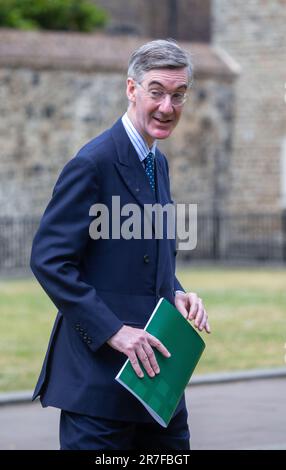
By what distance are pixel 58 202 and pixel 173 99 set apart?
1.67 feet

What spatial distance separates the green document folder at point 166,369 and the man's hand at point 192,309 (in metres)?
0.12

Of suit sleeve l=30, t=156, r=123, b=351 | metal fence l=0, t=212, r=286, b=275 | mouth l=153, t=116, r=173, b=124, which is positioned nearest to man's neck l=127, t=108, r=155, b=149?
mouth l=153, t=116, r=173, b=124

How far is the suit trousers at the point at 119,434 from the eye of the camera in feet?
13.6

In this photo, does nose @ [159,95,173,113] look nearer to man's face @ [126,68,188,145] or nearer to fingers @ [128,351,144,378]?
man's face @ [126,68,188,145]

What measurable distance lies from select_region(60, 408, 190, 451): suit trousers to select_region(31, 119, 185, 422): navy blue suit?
37mm

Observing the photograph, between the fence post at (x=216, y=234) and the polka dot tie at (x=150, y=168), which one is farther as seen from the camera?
A: the fence post at (x=216, y=234)

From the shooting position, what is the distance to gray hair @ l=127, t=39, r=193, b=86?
13.6ft

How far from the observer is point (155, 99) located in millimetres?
4188

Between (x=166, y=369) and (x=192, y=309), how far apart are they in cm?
35

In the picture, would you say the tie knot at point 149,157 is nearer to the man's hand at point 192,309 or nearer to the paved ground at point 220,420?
the man's hand at point 192,309

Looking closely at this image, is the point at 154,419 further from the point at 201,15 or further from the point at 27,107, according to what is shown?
the point at 201,15

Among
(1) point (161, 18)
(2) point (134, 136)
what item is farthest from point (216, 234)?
(2) point (134, 136)

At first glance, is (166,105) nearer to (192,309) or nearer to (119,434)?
(192,309)

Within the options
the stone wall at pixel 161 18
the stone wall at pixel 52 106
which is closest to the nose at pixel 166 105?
the stone wall at pixel 52 106
